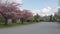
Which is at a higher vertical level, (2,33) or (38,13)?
(38,13)

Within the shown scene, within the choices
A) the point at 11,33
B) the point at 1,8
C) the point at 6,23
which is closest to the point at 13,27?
the point at 6,23

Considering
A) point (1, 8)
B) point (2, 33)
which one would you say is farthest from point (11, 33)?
point (1, 8)

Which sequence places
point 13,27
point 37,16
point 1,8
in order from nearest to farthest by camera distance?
point 37,16 → point 13,27 → point 1,8

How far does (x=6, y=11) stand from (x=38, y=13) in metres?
5.12

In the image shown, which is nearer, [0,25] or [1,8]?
[0,25]

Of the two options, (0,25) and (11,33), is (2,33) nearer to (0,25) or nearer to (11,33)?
(11,33)

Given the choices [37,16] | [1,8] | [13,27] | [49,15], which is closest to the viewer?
[49,15]

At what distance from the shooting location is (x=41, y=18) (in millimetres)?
7473

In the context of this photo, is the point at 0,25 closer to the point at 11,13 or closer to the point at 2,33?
the point at 2,33

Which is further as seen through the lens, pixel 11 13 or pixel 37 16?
pixel 11 13

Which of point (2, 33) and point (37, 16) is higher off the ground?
point (37, 16)

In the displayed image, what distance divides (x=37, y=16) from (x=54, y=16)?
793mm

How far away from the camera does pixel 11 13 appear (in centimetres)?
1201

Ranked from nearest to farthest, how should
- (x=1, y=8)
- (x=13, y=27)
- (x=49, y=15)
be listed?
(x=49, y=15) → (x=13, y=27) → (x=1, y=8)
